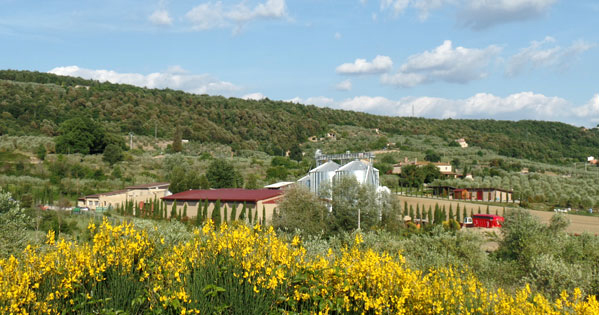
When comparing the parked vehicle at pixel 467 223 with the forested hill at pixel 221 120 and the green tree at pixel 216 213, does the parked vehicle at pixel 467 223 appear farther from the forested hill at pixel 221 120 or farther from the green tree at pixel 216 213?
the forested hill at pixel 221 120

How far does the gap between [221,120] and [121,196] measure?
2342 inches

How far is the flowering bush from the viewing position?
6156 mm

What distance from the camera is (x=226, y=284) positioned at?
674 cm

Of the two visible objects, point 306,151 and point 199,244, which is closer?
point 199,244

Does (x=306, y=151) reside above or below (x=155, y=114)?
below

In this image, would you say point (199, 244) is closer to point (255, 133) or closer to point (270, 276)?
point (270, 276)

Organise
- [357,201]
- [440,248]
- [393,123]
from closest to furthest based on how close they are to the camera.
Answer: [440,248], [357,201], [393,123]

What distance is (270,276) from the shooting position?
666 cm

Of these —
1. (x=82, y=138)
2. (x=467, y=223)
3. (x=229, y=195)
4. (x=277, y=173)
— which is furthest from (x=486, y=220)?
(x=82, y=138)

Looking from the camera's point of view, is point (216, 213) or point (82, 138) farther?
point (82, 138)

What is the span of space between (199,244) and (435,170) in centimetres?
6615

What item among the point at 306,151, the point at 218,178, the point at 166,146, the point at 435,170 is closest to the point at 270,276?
the point at 218,178

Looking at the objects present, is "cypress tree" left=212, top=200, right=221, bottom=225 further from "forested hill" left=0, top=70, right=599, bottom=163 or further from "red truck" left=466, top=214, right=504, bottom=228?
"forested hill" left=0, top=70, right=599, bottom=163

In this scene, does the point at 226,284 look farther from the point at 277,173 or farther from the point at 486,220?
the point at 277,173
